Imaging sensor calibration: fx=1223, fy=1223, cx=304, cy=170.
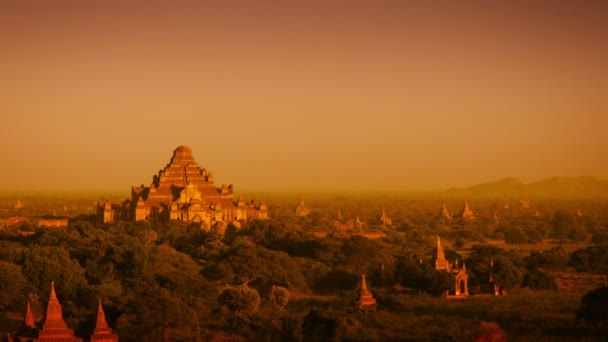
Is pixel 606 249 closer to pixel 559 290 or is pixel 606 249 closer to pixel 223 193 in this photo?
pixel 559 290

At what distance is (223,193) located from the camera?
3666 inches

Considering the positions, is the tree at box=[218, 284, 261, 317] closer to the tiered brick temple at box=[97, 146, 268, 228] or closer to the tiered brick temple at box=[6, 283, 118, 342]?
the tiered brick temple at box=[6, 283, 118, 342]

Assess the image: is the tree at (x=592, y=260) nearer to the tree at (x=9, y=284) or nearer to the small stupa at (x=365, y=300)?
Result: the small stupa at (x=365, y=300)

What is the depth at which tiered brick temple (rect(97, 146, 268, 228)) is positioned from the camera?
87875 millimetres

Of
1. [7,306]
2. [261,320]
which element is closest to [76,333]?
[261,320]

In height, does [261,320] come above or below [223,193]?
below

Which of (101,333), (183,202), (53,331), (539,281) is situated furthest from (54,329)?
(183,202)

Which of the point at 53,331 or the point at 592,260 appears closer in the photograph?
the point at 53,331

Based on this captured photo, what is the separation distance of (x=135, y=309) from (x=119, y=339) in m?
3.00

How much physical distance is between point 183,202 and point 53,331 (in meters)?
51.3

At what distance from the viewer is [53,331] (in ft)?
124

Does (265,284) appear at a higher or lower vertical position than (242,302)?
higher

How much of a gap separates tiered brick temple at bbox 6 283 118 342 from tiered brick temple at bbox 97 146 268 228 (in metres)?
46.6

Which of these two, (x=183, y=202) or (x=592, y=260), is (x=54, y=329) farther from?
(x=183, y=202)
